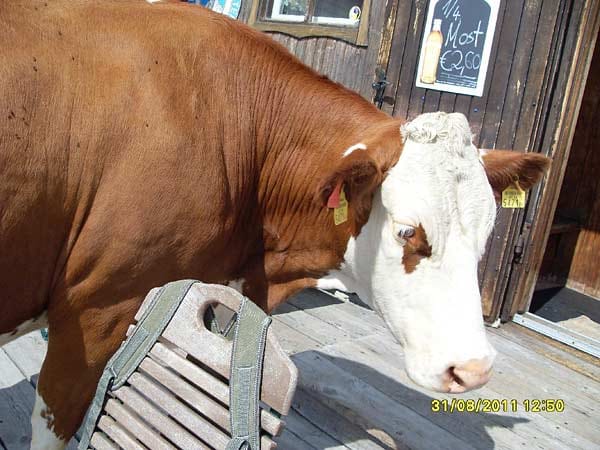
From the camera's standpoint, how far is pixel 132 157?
1786mm

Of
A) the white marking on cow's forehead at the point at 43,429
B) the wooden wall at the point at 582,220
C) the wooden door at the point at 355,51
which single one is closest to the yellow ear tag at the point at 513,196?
the white marking on cow's forehead at the point at 43,429

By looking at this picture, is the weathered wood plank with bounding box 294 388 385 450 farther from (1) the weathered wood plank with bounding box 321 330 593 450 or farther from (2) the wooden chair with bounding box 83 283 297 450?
(2) the wooden chair with bounding box 83 283 297 450

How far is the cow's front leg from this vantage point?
1.86 meters

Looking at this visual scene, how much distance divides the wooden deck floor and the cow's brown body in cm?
94

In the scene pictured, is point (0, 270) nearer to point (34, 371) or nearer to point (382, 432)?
point (34, 371)

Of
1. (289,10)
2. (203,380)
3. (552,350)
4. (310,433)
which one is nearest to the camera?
(203,380)

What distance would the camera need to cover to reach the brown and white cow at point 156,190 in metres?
1.70

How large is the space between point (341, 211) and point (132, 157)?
0.72 m

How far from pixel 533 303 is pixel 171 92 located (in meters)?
4.22

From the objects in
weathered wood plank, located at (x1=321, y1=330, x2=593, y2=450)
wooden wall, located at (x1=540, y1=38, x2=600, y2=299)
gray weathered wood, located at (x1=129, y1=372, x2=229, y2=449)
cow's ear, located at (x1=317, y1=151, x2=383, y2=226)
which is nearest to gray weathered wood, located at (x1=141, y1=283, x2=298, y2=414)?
gray weathered wood, located at (x1=129, y1=372, x2=229, y2=449)
